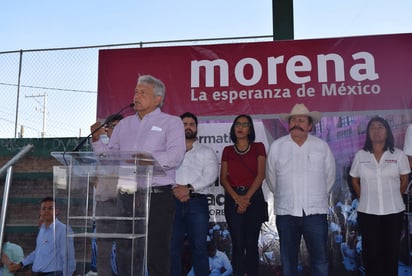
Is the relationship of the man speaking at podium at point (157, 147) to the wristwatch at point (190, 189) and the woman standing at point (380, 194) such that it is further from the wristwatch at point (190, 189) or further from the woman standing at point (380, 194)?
the woman standing at point (380, 194)

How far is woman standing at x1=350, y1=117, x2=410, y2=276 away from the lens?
3.85 m

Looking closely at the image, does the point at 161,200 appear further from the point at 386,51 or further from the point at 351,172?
the point at 386,51

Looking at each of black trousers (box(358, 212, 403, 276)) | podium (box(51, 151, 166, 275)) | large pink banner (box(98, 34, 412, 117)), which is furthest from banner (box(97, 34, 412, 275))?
podium (box(51, 151, 166, 275))

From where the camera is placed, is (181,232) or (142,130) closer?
(142,130)

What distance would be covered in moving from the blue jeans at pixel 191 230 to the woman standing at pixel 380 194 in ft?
A: 4.60

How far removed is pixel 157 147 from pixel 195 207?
1.55 metres

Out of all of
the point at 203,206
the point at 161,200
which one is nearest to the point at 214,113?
the point at 203,206

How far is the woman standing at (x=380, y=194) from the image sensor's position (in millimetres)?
3850

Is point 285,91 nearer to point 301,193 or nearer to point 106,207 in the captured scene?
point 301,193

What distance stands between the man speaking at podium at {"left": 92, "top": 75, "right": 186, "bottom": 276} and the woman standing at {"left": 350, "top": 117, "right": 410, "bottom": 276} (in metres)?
2.06

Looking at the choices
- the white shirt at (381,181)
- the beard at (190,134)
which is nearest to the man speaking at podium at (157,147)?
the beard at (190,134)

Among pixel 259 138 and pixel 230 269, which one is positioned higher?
pixel 259 138

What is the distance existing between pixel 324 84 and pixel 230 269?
7.03 ft

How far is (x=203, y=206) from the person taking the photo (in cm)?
418
